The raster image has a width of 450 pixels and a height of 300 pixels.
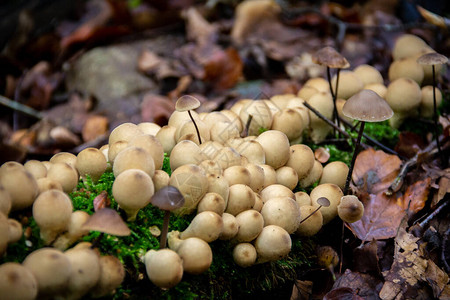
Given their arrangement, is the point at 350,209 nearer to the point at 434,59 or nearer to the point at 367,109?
the point at 367,109

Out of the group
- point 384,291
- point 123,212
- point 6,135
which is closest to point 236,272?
point 123,212

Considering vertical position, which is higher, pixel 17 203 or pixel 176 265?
pixel 17 203

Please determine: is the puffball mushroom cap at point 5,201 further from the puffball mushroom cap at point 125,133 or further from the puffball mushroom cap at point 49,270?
the puffball mushroom cap at point 125,133

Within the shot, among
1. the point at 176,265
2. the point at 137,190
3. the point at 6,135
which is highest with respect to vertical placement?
the point at 137,190

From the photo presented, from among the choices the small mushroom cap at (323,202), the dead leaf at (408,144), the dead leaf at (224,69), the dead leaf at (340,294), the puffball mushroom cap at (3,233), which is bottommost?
the dead leaf at (224,69)

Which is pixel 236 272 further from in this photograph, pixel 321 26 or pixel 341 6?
pixel 341 6

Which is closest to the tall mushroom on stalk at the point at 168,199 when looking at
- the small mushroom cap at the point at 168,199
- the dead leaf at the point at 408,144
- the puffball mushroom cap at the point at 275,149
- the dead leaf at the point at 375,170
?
the small mushroom cap at the point at 168,199
